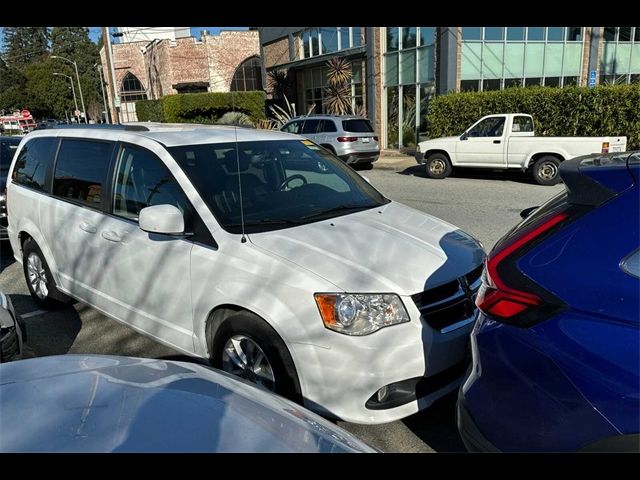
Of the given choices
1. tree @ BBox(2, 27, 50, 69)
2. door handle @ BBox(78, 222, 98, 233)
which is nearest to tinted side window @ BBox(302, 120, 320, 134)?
door handle @ BBox(78, 222, 98, 233)

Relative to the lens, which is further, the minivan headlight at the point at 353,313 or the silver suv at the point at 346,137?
the silver suv at the point at 346,137

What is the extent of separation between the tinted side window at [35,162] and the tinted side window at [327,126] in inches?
449

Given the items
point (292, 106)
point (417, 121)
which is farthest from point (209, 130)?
point (292, 106)

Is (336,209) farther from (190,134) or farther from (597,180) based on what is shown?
(597,180)

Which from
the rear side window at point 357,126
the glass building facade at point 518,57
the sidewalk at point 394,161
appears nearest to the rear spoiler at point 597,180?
the rear side window at point 357,126

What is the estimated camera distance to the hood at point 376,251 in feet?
8.48

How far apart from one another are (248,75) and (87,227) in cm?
4244

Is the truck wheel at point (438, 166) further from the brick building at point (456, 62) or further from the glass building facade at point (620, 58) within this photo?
the glass building facade at point (620, 58)

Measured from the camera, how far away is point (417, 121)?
20016 mm

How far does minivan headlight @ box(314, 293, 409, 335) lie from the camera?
2.46m

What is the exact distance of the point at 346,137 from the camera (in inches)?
603
